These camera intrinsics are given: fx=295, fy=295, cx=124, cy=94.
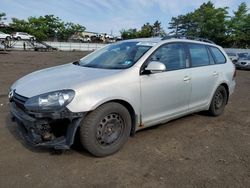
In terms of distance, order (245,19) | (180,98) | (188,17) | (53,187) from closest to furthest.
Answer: (53,187) < (180,98) < (245,19) < (188,17)

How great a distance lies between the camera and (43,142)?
139 inches

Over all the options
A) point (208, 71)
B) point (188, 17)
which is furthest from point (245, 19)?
point (208, 71)

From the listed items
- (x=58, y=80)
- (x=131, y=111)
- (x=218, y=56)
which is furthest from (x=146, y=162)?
(x=218, y=56)

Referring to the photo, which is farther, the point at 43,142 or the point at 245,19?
the point at 245,19

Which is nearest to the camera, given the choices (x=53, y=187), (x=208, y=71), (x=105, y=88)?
(x=53, y=187)

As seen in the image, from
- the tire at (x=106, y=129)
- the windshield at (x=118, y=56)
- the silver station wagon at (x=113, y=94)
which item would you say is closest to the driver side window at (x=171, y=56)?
the silver station wagon at (x=113, y=94)

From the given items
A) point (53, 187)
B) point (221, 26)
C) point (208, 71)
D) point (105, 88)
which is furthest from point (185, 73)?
point (221, 26)

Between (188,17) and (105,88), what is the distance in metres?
71.5

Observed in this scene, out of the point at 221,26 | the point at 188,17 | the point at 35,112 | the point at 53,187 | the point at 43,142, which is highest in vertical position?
the point at 188,17

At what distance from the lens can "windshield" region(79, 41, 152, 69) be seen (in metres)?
4.39

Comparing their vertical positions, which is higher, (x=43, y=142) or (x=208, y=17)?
(x=208, y=17)

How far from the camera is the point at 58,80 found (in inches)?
153

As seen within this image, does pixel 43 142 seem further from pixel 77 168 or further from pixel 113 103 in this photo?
pixel 113 103

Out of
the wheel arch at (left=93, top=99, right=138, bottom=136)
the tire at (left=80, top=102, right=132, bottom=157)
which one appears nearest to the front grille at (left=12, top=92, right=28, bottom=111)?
the tire at (left=80, top=102, right=132, bottom=157)
